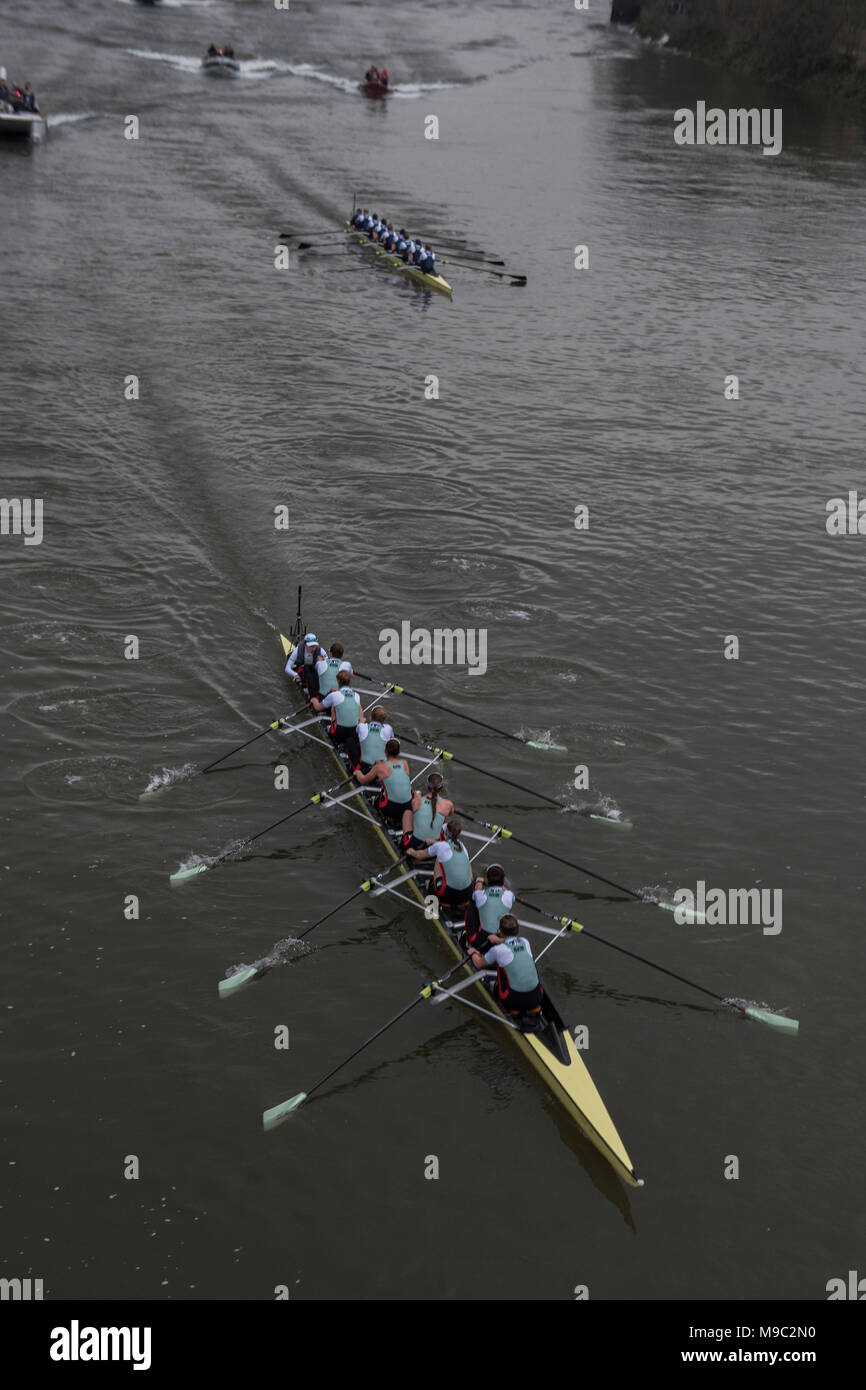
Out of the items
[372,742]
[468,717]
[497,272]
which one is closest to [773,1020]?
[372,742]

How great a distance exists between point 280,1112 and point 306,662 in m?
9.95

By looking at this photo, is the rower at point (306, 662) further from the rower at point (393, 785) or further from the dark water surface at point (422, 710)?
the rower at point (393, 785)

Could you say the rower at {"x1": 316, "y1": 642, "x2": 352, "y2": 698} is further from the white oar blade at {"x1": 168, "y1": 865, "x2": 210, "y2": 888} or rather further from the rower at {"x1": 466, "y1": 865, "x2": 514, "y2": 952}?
the rower at {"x1": 466, "y1": 865, "x2": 514, "y2": 952}

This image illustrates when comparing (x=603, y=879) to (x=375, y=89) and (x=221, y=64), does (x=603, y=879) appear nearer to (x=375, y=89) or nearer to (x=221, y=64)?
(x=375, y=89)

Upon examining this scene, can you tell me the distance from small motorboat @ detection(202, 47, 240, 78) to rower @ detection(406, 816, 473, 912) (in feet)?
246

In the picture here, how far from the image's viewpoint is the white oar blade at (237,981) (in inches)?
679

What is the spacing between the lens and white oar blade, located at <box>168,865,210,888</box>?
19219 mm

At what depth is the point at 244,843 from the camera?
20.2 meters

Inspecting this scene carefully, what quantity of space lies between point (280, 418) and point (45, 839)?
65.0 feet

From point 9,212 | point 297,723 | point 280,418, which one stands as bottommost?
point 297,723

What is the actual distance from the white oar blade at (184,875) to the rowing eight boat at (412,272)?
33.3m
